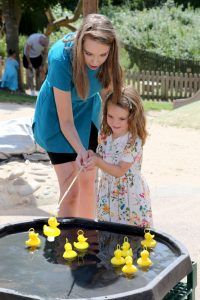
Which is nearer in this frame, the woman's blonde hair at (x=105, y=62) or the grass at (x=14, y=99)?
the woman's blonde hair at (x=105, y=62)

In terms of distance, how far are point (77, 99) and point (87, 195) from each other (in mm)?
558

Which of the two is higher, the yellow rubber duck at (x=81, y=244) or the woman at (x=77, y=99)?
the woman at (x=77, y=99)

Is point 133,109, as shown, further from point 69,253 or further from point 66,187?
point 69,253

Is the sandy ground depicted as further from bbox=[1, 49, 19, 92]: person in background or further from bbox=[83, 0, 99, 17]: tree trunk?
bbox=[1, 49, 19, 92]: person in background

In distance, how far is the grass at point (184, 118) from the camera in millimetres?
10133

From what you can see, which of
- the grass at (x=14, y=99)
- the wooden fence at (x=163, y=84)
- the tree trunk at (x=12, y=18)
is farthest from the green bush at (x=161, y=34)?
the grass at (x=14, y=99)

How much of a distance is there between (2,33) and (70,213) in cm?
2208

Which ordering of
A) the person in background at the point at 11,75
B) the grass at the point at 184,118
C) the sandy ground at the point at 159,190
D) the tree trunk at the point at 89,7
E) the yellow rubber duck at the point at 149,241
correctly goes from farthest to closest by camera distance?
the person in background at the point at 11,75
the grass at the point at 184,118
the tree trunk at the point at 89,7
the sandy ground at the point at 159,190
the yellow rubber duck at the point at 149,241

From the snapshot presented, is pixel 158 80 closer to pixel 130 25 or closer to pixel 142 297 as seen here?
pixel 130 25

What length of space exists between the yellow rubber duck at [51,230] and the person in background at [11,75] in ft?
41.3

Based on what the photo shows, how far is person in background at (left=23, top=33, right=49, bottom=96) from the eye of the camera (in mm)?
16141

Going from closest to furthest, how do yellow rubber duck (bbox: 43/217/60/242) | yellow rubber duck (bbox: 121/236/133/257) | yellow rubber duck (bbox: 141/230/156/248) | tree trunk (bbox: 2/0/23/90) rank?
yellow rubber duck (bbox: 121/236/133/257), yellow rubber duck (bbox: 141/230/156/248), yellow rubber duck (bbox: 43/217/60/242), tree trunk (bbox: 2/0/23/90)

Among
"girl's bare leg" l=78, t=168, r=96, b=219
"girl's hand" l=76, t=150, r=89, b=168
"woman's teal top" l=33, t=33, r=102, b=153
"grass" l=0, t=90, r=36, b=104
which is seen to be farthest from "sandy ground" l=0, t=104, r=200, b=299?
"grass" l=0, t=90, r=36, b=104

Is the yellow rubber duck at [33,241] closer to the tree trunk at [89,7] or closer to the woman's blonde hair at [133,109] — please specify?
the woman's blonde hair at [133,109]
